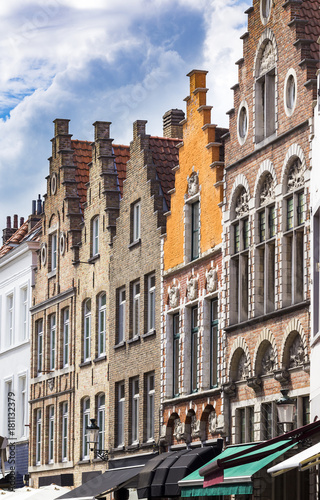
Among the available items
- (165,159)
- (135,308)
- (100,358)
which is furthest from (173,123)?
(100,358)

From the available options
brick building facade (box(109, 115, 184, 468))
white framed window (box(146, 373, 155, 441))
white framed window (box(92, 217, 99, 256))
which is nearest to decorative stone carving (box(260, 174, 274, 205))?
brick building facade (box(109, 115, 184, 468))

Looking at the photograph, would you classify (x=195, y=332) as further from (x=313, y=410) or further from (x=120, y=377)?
(x=313, y=410)

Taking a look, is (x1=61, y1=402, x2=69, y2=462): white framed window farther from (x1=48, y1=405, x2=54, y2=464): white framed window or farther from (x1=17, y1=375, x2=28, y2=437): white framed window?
(x1=17, y1=375, x2=28, y2=437): white framed window

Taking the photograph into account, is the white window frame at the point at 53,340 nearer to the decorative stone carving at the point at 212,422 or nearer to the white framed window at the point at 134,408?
the white framed window at the point at 134,408

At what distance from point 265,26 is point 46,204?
56.7ft

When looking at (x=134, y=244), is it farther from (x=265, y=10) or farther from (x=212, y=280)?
(x=265, y=10)

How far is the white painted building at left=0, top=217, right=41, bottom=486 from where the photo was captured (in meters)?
44.0

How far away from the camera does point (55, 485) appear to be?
3744cm

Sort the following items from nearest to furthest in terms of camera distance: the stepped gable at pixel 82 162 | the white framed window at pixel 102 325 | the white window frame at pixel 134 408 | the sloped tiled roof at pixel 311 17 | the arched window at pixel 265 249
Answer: the sloped tiled roof at pixel 311 17 → the arched window at pixel 265 249 → the white window frame at pixel 134 408 → the white framed window at pixel 102 325 → the stepped gable at pixel 82 162

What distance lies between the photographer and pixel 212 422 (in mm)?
28953

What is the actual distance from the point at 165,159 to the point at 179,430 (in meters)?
8.26

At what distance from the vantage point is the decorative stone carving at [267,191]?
2669 centimetres

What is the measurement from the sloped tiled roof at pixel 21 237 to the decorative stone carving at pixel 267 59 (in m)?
18.6

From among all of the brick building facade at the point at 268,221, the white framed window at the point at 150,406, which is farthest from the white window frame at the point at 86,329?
the brick building facade at the point at 268,221
